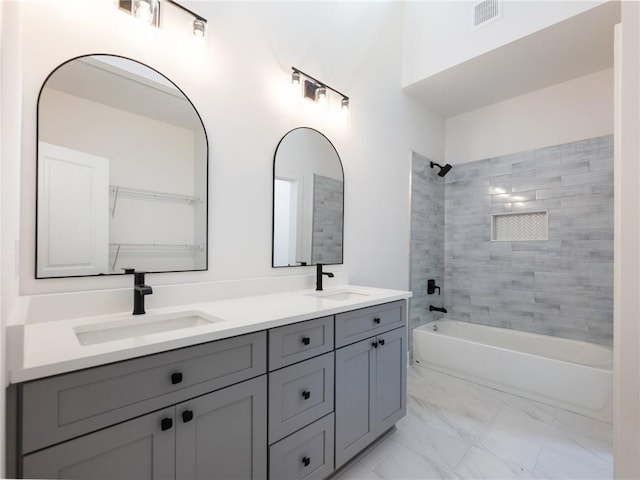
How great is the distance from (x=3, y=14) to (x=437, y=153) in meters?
3.51

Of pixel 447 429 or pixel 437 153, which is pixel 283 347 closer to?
pixel 447 429

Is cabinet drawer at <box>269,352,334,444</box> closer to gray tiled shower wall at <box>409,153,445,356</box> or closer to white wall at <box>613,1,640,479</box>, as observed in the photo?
white wall at <box>613,1,640,479</box>

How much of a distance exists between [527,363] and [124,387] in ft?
8.79

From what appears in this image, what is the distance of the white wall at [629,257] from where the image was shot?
64cm

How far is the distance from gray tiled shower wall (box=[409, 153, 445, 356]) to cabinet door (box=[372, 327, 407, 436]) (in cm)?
117

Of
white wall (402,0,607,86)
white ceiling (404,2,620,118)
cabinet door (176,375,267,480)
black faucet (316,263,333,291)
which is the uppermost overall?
white wall (402,0,607,86)

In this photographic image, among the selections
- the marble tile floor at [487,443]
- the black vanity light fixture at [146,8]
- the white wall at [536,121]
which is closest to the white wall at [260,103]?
the black vanity light fixture at [146,8]

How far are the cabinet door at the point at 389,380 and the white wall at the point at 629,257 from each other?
109cm

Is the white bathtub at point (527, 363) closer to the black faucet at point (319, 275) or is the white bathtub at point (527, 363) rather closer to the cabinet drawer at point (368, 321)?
the cabinet drawer at point (368, 321)

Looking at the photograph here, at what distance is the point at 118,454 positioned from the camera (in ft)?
2.76

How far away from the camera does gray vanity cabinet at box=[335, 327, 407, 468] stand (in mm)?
1478

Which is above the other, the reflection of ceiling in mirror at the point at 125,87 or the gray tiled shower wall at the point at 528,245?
the reflection of ceiling in mirror at the point at 125,87

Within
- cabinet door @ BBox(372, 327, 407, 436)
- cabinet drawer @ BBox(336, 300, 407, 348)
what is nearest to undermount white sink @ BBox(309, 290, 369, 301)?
cabinet drawer @ BBox(336, 300, 407, 348)

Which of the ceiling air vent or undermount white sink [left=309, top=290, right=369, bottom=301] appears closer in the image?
undermount white sink [left=309, top=290, right=369, bottom=301]
